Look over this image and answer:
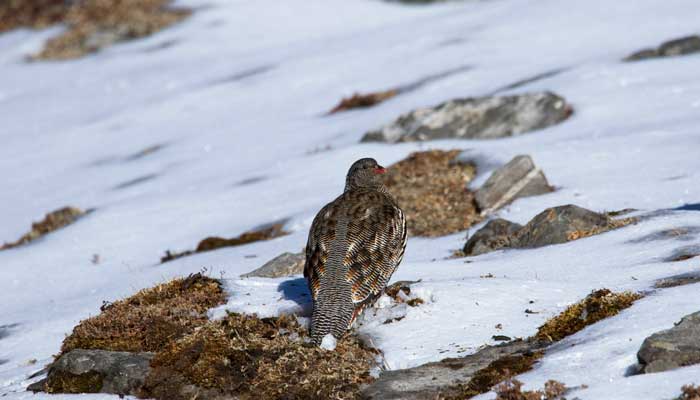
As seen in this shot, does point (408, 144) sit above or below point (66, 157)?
above

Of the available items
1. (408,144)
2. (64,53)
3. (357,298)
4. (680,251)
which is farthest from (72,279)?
(64,53)

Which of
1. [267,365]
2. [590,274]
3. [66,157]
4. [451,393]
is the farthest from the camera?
[66,157]

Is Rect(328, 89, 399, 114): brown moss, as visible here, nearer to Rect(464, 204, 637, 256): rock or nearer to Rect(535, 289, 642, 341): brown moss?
Rect(464, 204, 637, 256): rock

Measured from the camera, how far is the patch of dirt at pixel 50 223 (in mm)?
25328

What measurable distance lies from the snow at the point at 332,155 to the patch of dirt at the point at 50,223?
27.5 inches

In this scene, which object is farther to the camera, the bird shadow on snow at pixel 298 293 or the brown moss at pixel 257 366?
the bird shadow on snow at pixel 298 293

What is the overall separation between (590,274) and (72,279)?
12209 millimetres

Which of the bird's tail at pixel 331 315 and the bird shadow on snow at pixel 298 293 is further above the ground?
the bird's tail at pixel 331 315

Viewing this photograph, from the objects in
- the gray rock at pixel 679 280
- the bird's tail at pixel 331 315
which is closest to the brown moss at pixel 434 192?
the gray rock at pixel 679 280

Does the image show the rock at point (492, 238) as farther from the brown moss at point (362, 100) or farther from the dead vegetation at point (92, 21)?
the dead vegetation at point (92, 21)

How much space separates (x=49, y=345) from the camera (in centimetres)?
1412

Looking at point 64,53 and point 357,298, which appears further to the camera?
point 64,53

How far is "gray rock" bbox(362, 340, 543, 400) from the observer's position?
30.1ft

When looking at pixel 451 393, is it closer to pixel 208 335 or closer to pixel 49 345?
pixel 208 335
